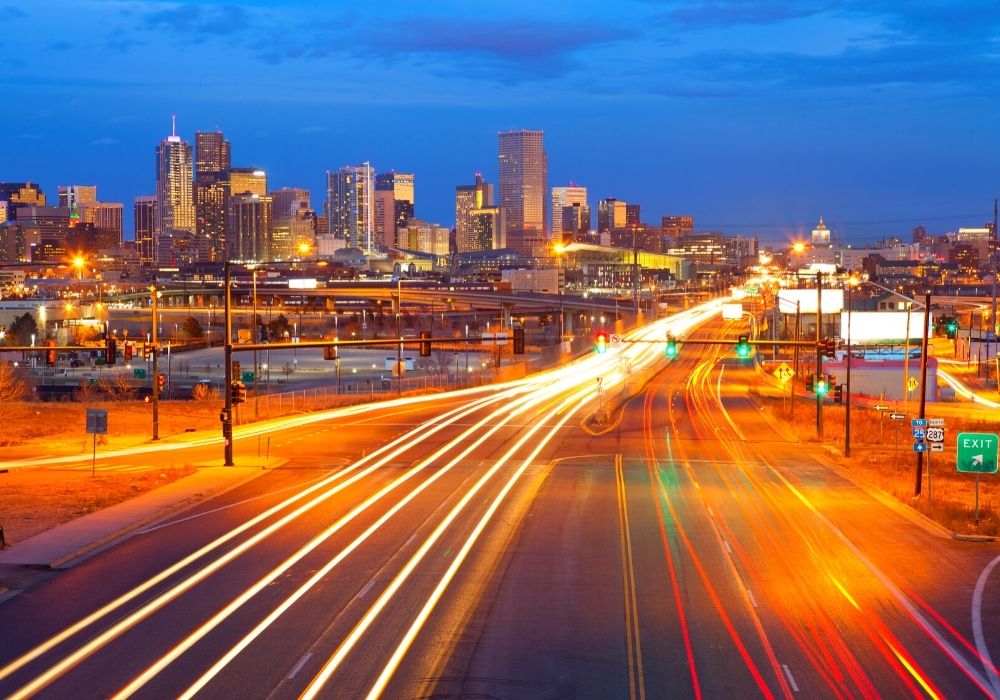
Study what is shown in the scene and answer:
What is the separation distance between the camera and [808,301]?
121m

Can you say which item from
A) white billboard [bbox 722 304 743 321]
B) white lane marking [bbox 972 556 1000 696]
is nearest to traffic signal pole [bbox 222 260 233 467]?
white lane marking [bbox 972 556 1000 696]

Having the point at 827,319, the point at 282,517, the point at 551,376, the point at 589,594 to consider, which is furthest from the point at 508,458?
the point at 827,319

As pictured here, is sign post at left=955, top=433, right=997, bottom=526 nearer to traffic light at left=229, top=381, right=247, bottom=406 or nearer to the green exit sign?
the green exit sign

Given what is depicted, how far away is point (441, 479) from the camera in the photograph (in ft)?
119

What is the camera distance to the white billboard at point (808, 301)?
121125 mm

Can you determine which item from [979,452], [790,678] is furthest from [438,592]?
[979,452]

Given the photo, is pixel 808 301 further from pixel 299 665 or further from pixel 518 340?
pixel 299 665

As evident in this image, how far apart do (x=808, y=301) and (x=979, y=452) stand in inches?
3722

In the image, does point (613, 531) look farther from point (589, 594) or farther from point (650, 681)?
point (650, 681)

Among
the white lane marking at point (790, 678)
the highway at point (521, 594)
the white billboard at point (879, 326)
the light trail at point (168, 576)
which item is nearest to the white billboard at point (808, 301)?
the white billboard at point (879, 326)

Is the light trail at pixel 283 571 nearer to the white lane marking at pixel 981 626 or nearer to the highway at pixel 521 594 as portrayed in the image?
the highway at pixel 521 594

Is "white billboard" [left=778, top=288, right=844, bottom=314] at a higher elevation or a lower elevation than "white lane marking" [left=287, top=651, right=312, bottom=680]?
higher

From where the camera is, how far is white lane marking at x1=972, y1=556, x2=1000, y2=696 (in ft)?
55.7

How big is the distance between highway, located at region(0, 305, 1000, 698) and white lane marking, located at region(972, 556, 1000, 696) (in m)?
0.05
